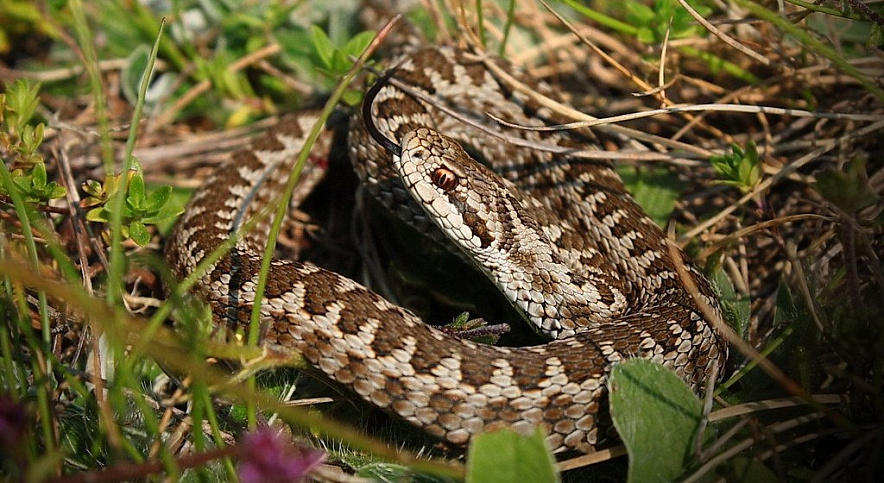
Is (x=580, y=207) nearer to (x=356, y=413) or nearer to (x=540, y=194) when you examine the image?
(x=540, y=194)

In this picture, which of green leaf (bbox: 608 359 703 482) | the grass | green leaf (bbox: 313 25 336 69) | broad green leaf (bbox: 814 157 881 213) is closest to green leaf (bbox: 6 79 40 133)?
the grass

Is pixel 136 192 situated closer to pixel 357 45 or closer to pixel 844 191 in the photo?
pixel 357 45

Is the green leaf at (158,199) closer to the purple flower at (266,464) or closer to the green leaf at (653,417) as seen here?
the purple flower at (266,464)

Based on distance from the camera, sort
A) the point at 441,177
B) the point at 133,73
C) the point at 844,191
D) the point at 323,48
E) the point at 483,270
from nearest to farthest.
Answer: the point at 844,191 < the point at 441,177 < the point at 483,270 < the point at 323,48 < the point at 133,73

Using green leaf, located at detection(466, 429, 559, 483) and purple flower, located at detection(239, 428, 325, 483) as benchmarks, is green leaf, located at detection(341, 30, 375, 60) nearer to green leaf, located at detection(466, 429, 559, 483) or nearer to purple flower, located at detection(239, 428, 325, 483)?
green leaf, located at detection(466, 429, 559, 483)

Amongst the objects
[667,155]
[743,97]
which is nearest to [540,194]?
[667,155]

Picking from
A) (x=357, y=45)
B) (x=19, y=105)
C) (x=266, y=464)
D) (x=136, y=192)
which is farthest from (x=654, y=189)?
(x=19, y=105)
